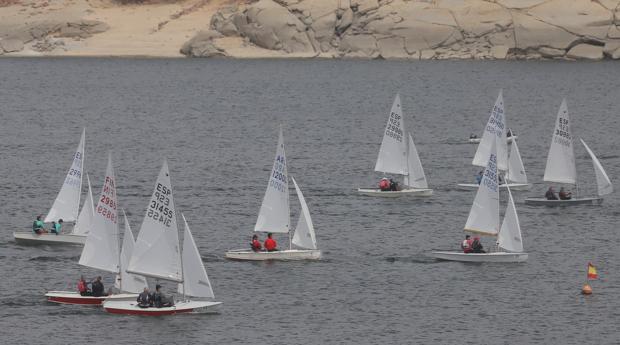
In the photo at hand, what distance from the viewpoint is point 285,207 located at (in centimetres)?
10019

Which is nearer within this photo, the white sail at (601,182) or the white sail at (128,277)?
the white sail at (128,277)

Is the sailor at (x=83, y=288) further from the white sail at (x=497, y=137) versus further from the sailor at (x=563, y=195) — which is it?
the white sail at (x=497, y=137)

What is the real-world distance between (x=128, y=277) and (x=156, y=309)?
4833mm

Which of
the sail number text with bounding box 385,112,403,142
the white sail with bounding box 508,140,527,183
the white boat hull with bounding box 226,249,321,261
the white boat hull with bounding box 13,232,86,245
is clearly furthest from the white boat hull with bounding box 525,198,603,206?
the white boat hull with bounding box 13,232,86,245

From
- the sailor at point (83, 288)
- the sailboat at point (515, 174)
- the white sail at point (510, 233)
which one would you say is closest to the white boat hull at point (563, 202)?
the sailboat at point (515, 174)

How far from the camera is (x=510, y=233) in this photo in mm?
98000

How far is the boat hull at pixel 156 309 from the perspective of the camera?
82000 millimetres

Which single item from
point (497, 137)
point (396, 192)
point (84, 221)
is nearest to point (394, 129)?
point (396, 192)

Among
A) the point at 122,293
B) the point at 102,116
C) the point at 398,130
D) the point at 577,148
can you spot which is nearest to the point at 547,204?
the point at 398,130

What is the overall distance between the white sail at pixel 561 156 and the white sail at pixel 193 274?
46677 millimetres

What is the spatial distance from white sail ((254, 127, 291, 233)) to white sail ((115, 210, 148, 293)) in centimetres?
1529

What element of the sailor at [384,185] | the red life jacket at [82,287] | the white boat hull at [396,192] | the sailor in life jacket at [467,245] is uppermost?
the sailor at [384,185]

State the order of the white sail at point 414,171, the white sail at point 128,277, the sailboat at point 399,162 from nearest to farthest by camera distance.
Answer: the white sail at point 128,277
the sailboat at point 399,162
the white sail at point 414,171

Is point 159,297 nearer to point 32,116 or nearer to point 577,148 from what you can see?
point 577,148
